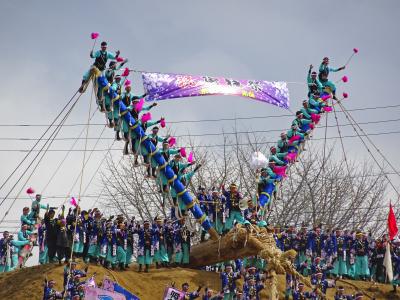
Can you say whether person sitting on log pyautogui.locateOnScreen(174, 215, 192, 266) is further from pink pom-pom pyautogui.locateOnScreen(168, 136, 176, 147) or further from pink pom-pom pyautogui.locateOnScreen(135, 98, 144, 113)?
pink pom-pom pyautogui.locateOnScreen(135, 98, 144, 113)

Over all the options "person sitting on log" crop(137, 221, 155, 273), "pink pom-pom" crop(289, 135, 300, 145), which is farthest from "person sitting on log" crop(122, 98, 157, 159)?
"pink pom-pom" crop(289, 135, 300, 145)

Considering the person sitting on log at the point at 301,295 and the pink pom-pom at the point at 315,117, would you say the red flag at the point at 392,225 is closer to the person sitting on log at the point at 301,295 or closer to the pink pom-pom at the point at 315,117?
the person sitting on log at the point at 301,295

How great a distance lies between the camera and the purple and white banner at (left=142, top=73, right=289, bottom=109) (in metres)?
19.3

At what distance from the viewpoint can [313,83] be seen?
21.3 meters

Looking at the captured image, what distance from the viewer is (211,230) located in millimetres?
17766

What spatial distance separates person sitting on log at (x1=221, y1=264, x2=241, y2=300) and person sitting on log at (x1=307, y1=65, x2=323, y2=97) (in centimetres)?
608

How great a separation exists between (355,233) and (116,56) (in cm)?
918

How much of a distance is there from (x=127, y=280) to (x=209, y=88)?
584cm

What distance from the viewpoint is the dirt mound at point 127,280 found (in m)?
17.0

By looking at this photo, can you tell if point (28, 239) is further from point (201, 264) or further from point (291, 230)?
point (291, 230)

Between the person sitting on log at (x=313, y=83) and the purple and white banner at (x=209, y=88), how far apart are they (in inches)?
35.9

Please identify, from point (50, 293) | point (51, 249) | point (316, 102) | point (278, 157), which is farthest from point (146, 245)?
point (316, 102)

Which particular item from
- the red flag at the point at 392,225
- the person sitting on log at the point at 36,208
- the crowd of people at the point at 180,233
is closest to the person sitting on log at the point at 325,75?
the crowd of people at the point at 180,233

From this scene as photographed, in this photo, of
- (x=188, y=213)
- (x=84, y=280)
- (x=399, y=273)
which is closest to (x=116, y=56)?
(x=188, y=213)
